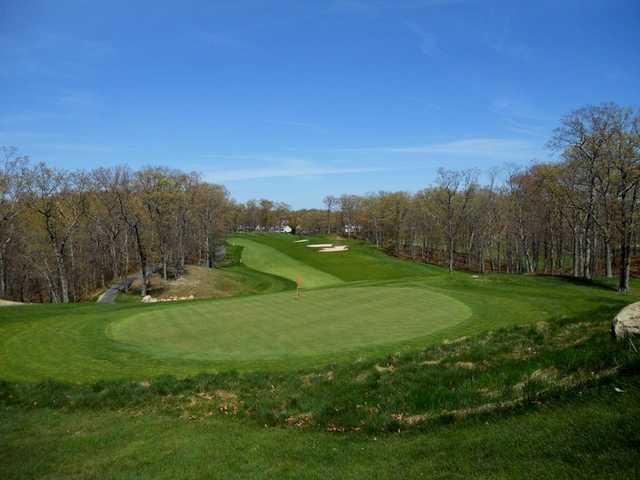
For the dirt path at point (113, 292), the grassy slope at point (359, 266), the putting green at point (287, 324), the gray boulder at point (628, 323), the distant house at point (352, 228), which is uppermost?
the distant house at point (352, 228)

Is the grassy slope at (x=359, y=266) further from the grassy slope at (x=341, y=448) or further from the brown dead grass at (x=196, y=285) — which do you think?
the grassy slope at (x=341, y=448)

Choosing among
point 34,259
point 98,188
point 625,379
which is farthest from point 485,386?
point 34,259

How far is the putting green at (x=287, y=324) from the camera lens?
599 inches

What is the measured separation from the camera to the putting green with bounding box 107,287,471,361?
15219 mm

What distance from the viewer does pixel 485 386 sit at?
29.2ft

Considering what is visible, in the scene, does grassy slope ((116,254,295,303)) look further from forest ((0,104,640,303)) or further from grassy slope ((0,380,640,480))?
grassy slope ((0,380,640,480))

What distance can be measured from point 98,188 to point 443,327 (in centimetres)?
4738

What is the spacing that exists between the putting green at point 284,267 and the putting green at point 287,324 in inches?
1008

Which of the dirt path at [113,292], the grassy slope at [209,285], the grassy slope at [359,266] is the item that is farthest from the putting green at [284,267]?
the dirt path at [113,292]

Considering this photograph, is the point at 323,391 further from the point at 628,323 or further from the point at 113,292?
the point at 113,292

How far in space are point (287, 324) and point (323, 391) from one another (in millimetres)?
7595

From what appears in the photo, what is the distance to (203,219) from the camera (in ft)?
228

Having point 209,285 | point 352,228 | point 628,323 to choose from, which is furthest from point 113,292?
point 352,228

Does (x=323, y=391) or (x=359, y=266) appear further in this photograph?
(x=359, y=266)
